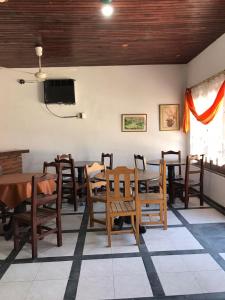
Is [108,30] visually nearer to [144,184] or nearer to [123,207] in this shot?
[123,207]

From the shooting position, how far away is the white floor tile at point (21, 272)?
2650mm

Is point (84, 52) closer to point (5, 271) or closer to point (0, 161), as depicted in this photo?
point (0, 161)

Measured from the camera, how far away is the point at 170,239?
343 centimetres

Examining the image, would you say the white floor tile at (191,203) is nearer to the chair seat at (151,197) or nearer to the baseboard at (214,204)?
the baseboard at (214,204)

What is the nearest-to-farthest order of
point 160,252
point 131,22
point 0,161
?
point 160,252
point 131,22
point 0,161

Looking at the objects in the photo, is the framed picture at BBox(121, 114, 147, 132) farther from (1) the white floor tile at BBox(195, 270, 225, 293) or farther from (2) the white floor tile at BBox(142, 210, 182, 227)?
(1) the white floor tile at BBox(195, 270, 225, 293)

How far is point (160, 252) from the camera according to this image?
122 inches

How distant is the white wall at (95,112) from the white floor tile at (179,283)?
379cm

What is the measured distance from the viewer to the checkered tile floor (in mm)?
2381

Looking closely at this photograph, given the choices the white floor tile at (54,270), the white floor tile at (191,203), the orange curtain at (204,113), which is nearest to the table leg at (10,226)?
the white floor tile at (54,270)

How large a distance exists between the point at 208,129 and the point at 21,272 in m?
3.91

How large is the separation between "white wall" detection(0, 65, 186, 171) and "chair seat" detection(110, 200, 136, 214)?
267cm

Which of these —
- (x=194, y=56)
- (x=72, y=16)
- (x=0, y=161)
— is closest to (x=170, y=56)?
(x=194, y=56)

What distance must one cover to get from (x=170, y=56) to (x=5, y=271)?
464 cm
